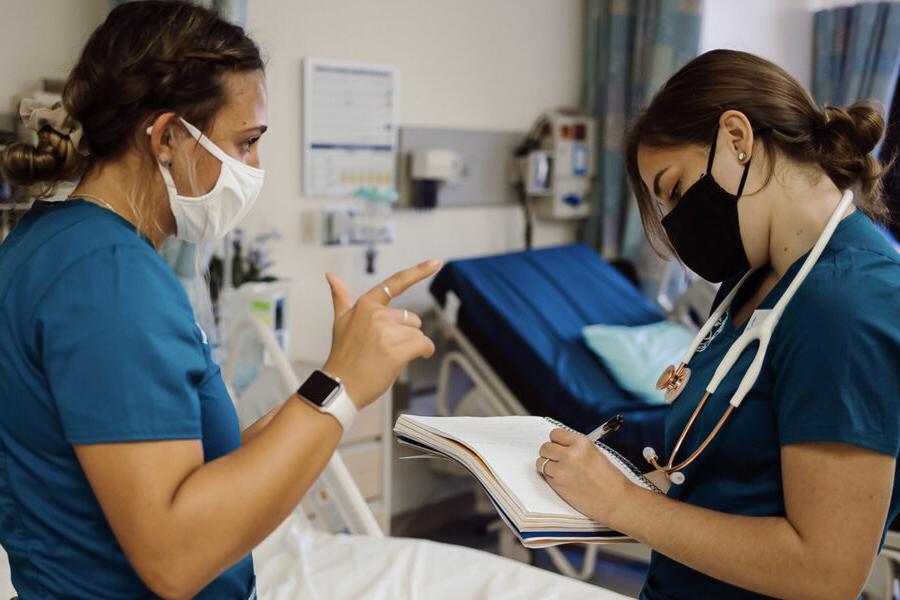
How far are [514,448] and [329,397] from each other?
422mm

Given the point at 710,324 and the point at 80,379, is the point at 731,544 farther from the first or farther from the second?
the point at 80,379

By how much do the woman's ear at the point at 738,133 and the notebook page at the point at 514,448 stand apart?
1.66 feet

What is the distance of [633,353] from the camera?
2672mm

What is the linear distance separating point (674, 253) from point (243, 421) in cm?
146

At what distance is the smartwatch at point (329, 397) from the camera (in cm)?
82

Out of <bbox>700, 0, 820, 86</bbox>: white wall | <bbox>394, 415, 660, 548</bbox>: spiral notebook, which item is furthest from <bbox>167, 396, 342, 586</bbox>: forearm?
<bbox>700, 0, 820, 86</bbox>: white wall

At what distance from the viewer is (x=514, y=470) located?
1.08 metres

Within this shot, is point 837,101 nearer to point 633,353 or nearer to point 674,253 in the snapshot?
point 633,353

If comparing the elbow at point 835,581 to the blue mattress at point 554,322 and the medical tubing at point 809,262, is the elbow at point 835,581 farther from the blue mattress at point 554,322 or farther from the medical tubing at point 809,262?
the blue mattress at point 554,322

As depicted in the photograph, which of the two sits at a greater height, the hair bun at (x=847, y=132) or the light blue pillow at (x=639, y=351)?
the hair bun at (x=847, y=132)

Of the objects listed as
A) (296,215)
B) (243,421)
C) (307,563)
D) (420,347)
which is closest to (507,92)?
(296,215)

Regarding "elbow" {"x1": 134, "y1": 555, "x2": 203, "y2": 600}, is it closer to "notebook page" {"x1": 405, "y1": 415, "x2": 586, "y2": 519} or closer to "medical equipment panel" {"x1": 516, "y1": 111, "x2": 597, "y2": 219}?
"notebook page" {"x1": 405, "y1": 415, "x2": 586, "y2": 519}

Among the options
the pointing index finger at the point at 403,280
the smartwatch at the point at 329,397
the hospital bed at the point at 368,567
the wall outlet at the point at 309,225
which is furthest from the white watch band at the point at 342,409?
the wall outlet at the point at 309,225

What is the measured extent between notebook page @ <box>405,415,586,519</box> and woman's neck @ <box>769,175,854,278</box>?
430 millimetres
